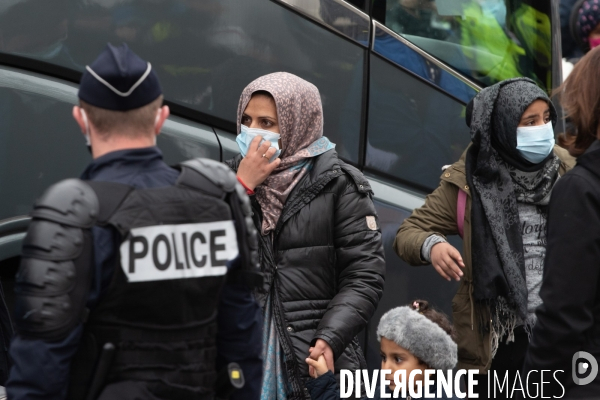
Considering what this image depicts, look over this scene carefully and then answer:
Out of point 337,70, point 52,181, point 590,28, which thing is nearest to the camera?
point 52,181

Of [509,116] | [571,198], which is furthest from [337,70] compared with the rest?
[571,198]

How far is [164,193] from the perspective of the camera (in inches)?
88.2

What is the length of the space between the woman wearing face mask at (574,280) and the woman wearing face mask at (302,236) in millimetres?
980

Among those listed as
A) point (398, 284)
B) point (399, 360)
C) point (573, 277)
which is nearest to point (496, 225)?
point (399, 360)

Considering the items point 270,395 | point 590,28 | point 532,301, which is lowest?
Result: point 270,395

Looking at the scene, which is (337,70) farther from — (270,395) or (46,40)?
(270,395)

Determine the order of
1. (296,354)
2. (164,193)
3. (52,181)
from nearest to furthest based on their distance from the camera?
(164,193), (296,354), (52,181)

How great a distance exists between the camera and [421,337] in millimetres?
3592

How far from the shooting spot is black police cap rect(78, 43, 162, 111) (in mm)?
2240

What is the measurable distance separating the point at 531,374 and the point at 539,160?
150 centimetres

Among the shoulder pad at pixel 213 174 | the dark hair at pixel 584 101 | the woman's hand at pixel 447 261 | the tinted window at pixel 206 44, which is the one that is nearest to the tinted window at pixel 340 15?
the tinted window at pixel 206 44

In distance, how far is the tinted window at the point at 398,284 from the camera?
4.77m

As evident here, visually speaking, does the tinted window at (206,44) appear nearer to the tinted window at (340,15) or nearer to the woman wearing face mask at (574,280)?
the tinted window at (340,15)

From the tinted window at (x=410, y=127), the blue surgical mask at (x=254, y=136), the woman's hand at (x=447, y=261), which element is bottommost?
the woman's hand at (x=447, y=261)
